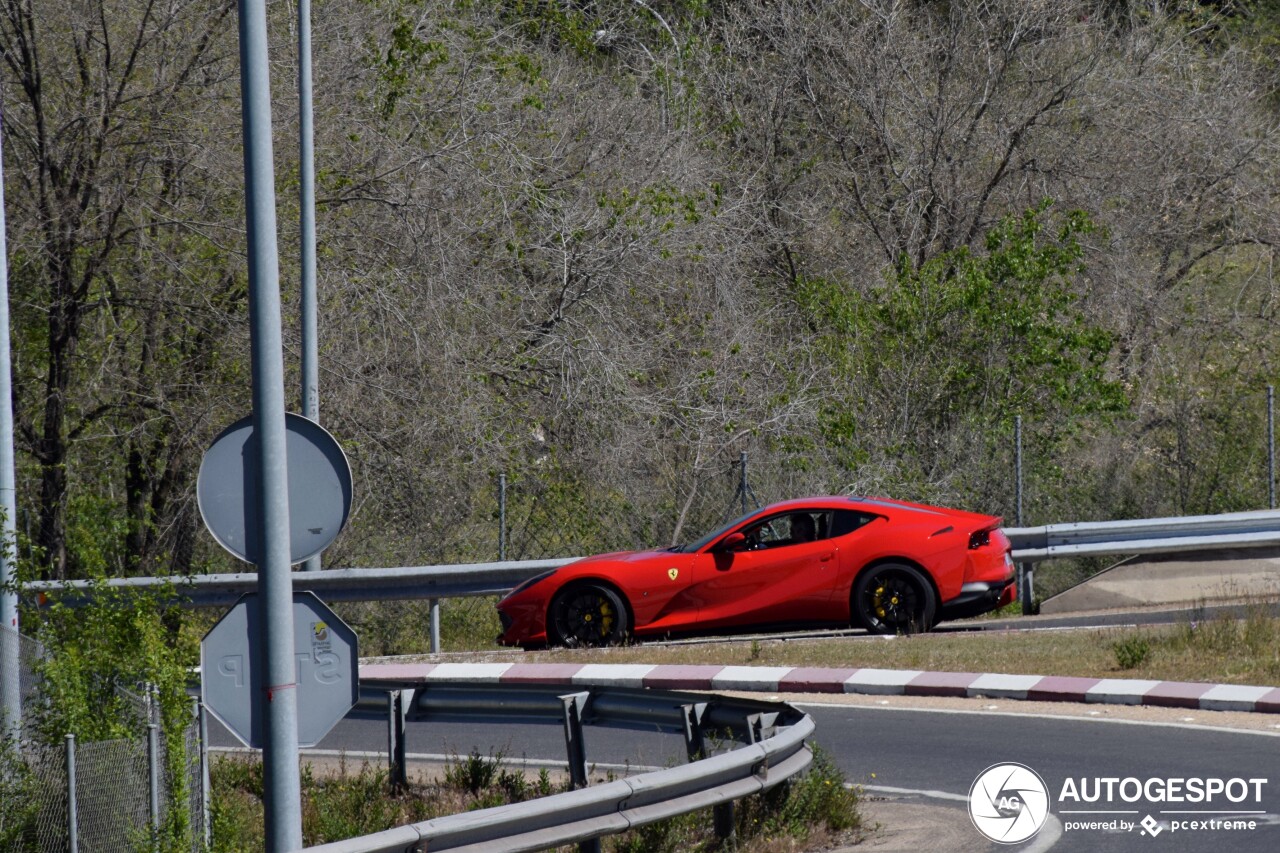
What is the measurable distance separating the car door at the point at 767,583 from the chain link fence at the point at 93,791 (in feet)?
26.4

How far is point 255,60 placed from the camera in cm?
730

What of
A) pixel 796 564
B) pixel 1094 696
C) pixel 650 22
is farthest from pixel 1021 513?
pixel 650 22

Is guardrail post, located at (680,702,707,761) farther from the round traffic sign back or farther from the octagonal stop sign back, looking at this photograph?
the round traffic sign back

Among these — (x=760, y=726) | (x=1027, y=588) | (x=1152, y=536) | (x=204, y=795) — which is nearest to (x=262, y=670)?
(x=204, y=795)

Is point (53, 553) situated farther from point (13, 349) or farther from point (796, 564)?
point (796, 564)

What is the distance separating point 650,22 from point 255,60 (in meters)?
28.0

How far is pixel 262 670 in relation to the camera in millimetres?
7062

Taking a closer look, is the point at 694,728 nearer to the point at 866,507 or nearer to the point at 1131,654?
the point at 1131,654

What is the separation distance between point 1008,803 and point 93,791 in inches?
199

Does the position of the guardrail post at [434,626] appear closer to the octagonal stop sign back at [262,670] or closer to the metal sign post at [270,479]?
the octagonal stop sign back at [262,670]

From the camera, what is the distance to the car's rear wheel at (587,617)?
1639 centimetres

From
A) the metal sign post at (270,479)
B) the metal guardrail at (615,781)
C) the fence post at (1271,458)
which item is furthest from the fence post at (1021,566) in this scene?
the metal sign post at (270,479)

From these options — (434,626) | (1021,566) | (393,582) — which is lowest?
(434,626)

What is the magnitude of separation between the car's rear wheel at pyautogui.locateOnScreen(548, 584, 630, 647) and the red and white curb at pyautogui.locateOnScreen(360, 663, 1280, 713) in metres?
1.24
